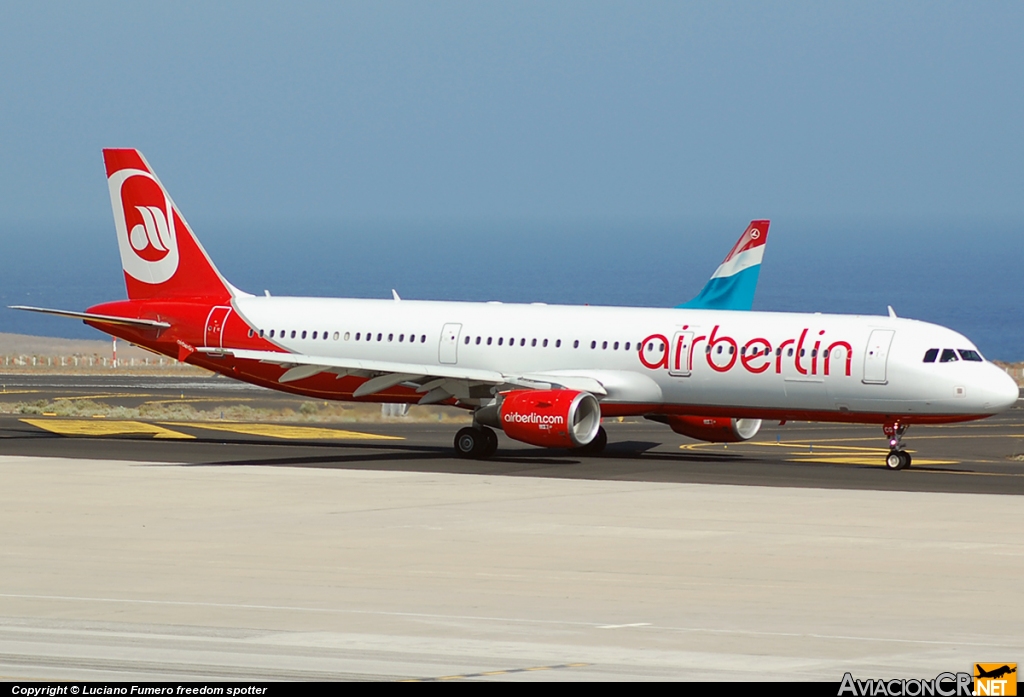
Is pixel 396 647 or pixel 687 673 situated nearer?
pixel 687 673

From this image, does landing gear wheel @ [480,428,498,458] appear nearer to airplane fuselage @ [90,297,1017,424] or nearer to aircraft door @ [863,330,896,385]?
airplane fuselage @ [90,297,1017,424]

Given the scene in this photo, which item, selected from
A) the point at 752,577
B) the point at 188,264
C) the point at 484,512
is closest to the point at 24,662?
the point at 752,577

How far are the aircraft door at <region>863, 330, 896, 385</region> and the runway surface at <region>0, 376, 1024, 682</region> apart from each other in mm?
2144

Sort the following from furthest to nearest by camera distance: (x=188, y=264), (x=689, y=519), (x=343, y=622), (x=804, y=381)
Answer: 1. (x=188, y=264)
2. (x=804, y=381)
3. (x=689, y=519)
4. (x=343, y=622)

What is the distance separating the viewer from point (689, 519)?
30.1 m

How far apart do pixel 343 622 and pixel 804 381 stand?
72.2 feet

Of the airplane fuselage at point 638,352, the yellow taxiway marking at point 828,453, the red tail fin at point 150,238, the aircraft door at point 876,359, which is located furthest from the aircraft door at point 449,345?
the aircraft door at point 876,359

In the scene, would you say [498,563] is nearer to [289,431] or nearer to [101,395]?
[289,431]

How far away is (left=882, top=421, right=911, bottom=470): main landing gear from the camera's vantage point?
3978 cm

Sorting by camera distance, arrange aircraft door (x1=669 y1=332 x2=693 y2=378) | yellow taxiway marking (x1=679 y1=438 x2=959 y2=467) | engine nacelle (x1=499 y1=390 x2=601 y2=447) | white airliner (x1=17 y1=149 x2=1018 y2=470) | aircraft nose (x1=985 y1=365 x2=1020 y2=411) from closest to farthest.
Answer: aircraft nose (x1=985 y1=365 x2=1020 y2=411), white airliner (x1=17 y1=149 x2=1018 y2=470), engine nacelle (x1=499 y1=390 x2=601 y2=447), aircraft door (x1=669 y1=332 x2=693 y2=378), yellow taxiway marking (x1=679 y1=438 x2=959 y2=467)

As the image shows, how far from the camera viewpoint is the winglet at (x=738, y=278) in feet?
202

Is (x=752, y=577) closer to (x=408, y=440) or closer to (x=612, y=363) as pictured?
(x=612, y=363)

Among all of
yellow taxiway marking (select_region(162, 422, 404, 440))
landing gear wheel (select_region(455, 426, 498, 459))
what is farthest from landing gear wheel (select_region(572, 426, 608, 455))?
yellow taxiway marking (select_region(162, 422, 404, 440))

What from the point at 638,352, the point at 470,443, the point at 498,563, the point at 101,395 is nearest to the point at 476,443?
the point at 470,443
